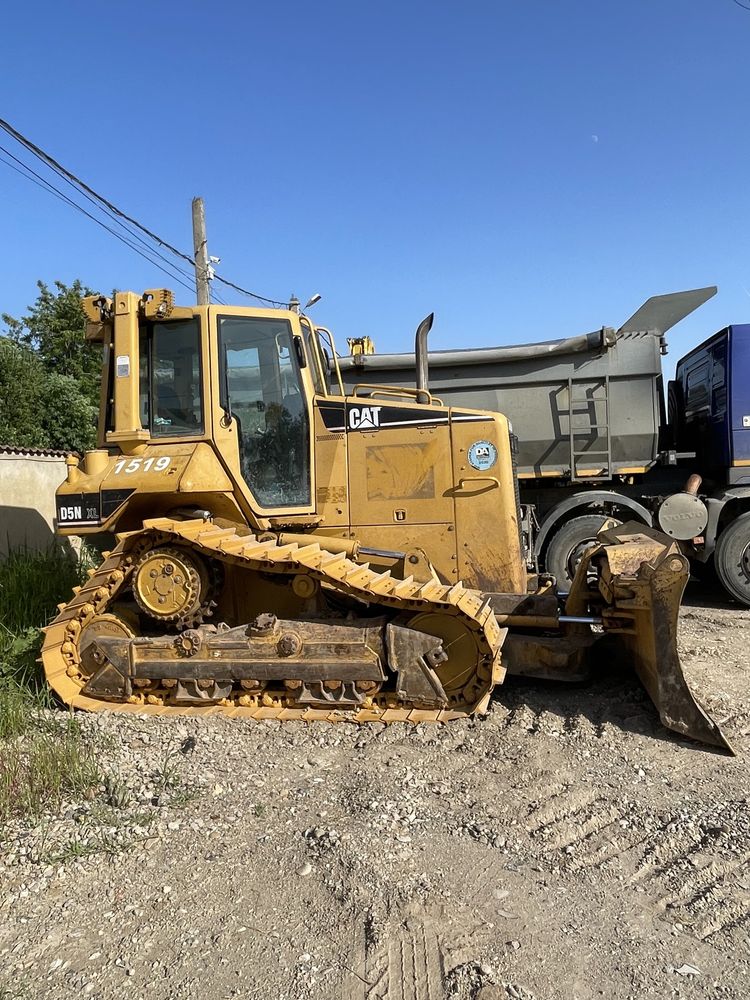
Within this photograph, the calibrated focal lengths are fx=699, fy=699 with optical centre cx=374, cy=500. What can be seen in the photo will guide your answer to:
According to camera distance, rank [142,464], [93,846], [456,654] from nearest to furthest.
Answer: [93,846], [456,654], [142,464]

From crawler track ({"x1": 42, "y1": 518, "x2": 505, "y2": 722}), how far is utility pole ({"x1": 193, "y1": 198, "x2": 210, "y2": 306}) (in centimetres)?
1000

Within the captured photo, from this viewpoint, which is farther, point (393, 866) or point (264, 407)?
point (264, 407)

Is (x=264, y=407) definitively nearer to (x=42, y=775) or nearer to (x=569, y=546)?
(x=42, y=775)

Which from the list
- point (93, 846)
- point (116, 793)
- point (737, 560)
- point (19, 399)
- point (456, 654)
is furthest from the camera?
point (19, 399)

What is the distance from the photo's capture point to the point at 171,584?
489 centimetres

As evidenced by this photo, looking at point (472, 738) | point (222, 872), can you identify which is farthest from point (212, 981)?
point (472, 738)

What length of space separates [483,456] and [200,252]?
10809 millimetres

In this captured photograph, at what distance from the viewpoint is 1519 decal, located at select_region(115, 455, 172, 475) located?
506 cm

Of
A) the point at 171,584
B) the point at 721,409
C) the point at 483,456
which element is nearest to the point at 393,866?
the point at 171,584

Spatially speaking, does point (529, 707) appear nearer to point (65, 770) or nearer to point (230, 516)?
point (230, 516)

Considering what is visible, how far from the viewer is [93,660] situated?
5082 millimetres

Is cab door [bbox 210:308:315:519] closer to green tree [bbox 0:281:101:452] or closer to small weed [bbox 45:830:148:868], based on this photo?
small weed [bbox 45:830:148:868]

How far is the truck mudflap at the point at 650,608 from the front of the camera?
424cm

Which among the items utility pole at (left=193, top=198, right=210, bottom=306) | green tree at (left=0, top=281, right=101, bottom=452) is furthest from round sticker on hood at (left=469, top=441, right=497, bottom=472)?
green tree at (left=0, top=281, right=101, bottom=452)
